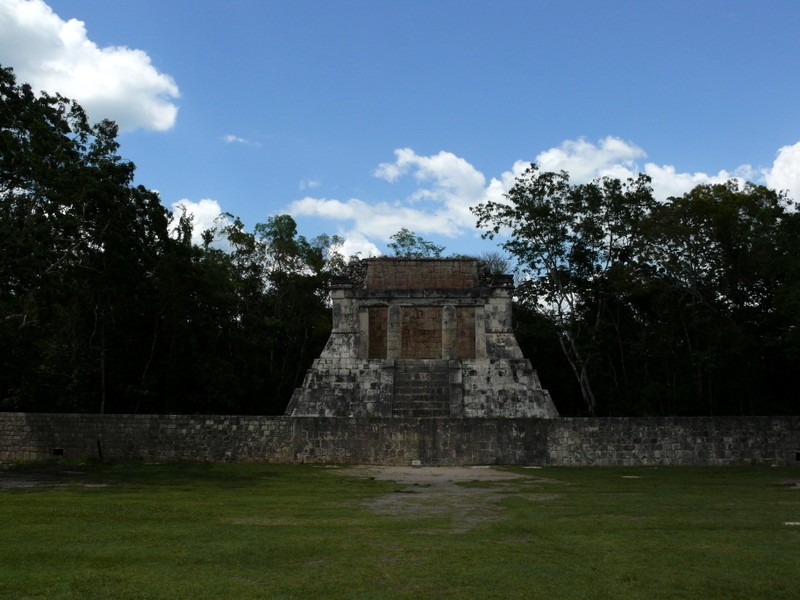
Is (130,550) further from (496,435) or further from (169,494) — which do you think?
(496,435)

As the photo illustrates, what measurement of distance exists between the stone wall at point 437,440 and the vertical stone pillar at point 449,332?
5.11m

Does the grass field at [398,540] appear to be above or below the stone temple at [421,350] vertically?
below

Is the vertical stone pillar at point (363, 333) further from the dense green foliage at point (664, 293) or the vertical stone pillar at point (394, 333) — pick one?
the dense green foliage at point (664, 293)

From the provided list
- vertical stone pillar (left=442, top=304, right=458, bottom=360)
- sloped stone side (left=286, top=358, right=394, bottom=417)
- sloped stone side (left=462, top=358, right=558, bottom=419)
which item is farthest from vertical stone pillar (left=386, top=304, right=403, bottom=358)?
sloped stone side (left=462, top=358, right=558, bottom=419)

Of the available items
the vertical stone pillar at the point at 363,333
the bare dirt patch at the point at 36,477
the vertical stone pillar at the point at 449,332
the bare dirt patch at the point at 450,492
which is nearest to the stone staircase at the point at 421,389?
the vertical stone pillar at the point at 449,332

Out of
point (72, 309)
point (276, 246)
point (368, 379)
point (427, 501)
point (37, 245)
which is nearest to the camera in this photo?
point (427, 501)

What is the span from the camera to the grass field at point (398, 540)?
529 centimetres

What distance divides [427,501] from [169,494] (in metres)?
3.87

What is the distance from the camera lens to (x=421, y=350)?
72.2 ft

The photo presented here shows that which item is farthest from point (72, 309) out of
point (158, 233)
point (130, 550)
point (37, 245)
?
point (130, 550)

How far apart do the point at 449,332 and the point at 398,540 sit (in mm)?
14697

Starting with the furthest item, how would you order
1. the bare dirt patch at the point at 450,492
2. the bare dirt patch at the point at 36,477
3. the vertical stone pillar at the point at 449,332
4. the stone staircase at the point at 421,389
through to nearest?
the vertical stone pillar at the point at 449,332 → the stone staircase at the point at 421,389 → the bare dirt patch at the point at 36,477 → the bare dirt patch at the point at 450,492

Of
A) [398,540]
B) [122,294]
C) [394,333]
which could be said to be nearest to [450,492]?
[398,540]

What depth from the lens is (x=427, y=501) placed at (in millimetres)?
10266
